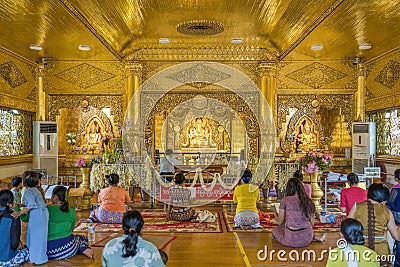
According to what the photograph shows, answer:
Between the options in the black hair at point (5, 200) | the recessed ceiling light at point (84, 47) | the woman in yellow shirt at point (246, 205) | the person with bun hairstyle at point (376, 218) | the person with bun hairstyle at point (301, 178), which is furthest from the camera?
the recessed ceiling light at point (84, 47)

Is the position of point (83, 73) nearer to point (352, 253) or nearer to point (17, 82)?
point (17, 82)

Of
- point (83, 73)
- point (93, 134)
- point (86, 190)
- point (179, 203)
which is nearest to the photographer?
point (179, 203)

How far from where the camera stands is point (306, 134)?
12688 mm

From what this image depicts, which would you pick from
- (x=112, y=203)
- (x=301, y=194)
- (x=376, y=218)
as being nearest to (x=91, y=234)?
(x=112, y=203)

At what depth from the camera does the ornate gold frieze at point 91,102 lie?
37.1 ft

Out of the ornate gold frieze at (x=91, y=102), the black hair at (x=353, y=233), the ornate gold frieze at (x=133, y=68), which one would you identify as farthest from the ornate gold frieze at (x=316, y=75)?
the black hair at (x=353, y=233)

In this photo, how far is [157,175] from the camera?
338 inches

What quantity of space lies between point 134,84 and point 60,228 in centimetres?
689

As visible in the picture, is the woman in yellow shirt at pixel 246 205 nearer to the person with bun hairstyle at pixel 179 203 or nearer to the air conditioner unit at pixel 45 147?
the person with bun hairstyle at pixel 179 203

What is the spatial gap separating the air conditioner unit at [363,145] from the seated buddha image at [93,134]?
737cm

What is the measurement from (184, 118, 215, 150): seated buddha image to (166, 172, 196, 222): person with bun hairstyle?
5820 millimetres

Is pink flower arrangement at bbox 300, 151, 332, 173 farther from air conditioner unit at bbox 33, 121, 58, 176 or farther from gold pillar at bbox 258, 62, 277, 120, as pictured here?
air conditioner unit at bbox 33, 121, 58, 176

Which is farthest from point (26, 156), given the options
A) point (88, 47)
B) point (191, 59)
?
point (191, 59)

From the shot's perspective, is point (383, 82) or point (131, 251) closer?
point (131, 251)
